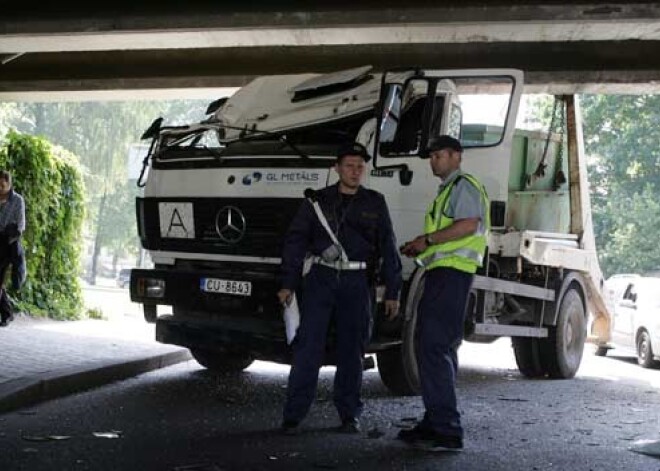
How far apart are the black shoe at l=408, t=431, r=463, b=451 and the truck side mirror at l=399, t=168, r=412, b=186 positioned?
228cm

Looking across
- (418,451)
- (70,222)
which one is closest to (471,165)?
(418,451)

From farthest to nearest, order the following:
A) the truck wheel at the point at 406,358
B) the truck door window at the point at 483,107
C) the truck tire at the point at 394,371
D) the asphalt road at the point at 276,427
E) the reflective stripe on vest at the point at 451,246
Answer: the truck door window at the point at 483,107 < the truck tire at the point at 394,371 < the truck wheel at the point at 406,358 < the reflective stripe on vest at the point at 451,246 < the asphalt road at the point at 276,427

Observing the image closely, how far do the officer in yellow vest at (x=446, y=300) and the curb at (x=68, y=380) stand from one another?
2.82 meters

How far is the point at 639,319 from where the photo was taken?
46.4 feet

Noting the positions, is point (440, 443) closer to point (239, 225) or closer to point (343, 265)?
point (343, 265)

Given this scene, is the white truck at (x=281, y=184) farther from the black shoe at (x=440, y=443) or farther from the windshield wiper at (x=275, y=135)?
the black shoe at (x=440, y=443)

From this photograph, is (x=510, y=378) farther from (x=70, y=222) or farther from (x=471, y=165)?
(x=70, y=222)

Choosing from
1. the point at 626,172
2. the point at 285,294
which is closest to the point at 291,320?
the point at 285,294

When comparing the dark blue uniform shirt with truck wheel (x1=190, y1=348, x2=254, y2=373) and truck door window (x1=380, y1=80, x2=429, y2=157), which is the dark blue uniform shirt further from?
truck wheel (x1=190, y1=348, x2=254, y2=373)

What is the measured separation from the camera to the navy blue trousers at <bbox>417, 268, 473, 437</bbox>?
5.57 metres

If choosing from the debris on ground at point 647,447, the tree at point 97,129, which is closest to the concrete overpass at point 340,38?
the debris on ground at point 647,447

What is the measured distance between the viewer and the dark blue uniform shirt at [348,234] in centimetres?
595

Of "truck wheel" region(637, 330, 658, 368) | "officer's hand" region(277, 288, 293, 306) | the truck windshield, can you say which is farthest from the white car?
"officer's hand" region(277, 288, 293, 306)

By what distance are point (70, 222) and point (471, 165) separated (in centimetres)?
715
